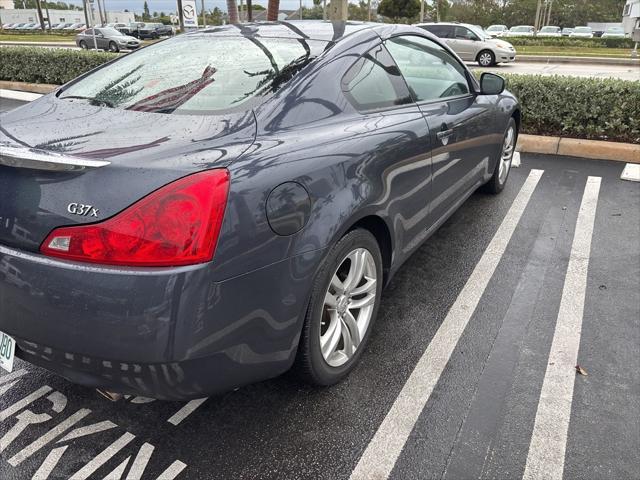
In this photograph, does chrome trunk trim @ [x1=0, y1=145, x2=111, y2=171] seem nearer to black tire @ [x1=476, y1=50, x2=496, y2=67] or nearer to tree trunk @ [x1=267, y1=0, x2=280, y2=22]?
tree trunk @ [x1=267, y1=0, x2=280, y2=22]

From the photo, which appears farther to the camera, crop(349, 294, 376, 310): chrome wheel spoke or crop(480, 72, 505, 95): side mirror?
crop(480, 72, 505, 95): side mirror

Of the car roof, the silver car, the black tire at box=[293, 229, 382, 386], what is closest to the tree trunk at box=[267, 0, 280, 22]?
the car roof

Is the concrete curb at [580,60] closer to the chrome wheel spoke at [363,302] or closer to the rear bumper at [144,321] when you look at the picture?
the chrome wheel spoke at [363,302]

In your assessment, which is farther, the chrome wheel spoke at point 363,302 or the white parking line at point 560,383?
Result: the chrome wheel spoke at point 363,302

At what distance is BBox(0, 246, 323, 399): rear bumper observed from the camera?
155 centimetres

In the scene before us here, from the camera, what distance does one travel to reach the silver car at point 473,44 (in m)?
19.4

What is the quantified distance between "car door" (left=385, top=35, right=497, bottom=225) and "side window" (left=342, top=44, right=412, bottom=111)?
12 cm

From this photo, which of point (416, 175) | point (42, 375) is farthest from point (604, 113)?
point (42, 375)

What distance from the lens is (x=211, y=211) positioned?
1597mm

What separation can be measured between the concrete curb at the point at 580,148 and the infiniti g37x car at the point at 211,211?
14.2 ft

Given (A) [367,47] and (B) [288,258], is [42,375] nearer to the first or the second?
(B) [288,258]

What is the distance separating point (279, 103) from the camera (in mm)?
2062

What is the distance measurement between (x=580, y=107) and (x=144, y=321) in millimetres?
6438

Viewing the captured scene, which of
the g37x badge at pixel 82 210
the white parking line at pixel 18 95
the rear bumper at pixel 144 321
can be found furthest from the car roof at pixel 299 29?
the white parking line at pixel 18 95
